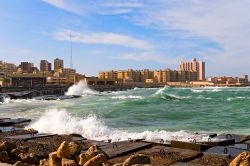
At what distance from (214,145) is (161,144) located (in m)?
1.22

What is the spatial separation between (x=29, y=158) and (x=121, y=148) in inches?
75.6

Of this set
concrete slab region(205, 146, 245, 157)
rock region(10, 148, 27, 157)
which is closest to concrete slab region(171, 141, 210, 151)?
concrete slab region(205, 146, 245, 157)

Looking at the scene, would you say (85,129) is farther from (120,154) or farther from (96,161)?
(96,161)

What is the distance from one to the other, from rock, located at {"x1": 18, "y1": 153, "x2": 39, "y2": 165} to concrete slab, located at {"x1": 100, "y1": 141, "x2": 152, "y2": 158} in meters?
1.42

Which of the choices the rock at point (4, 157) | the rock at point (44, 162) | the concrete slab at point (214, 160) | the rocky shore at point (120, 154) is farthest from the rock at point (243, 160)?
the rock at point (4, 157)

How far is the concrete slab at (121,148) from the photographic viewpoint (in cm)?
763

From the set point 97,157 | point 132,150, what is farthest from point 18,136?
point 97,157

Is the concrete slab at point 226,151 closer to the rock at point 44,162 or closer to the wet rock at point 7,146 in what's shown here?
the rock at point 44,162

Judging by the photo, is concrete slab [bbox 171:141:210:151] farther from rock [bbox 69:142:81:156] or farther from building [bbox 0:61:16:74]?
building [bbox 0:61:16:74]

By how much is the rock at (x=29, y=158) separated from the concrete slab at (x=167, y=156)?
172 centimetres

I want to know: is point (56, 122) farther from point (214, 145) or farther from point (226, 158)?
point (226, 158)

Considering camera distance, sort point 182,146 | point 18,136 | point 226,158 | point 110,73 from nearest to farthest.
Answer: point 226,158
point 182,146
point 18,136
point 110,73

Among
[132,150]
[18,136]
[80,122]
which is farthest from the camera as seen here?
[80,122]

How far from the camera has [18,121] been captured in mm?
16844
